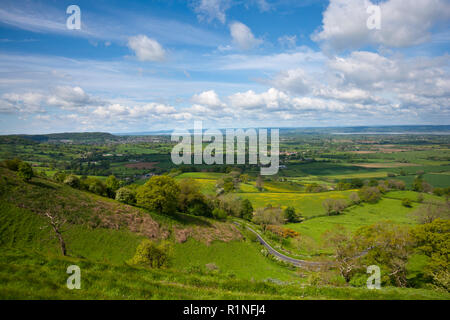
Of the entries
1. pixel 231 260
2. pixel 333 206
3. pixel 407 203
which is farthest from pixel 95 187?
pixel 407 203

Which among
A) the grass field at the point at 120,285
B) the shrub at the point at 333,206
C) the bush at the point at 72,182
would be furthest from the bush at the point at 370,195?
the bush at the point at 72,182

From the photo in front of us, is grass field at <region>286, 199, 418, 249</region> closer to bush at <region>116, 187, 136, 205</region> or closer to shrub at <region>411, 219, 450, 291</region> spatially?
shrub at <region>411, 219, 450, 291</region>

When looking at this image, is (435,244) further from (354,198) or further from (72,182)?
(354,198)

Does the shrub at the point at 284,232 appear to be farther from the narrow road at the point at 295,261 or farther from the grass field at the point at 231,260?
the grass field at the point at 231,260

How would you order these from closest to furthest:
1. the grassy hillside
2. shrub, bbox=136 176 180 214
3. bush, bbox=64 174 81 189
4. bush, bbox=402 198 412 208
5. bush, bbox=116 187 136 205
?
the grassy hillside → shrub, bbox=136 176 180 214 → bush, bbox=116 187 136 205 → bush, bbox=64 174 81 189 → bush, bbox=402 198 412 208

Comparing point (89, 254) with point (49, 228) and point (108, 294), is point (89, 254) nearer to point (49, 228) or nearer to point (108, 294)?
point (49, 228)

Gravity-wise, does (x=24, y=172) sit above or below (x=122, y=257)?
above

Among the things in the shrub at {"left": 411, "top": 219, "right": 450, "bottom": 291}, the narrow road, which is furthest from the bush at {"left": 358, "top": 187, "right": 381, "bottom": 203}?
the shrub at {"left": 411, "top": 219, "right": 450, "bottom": 291}

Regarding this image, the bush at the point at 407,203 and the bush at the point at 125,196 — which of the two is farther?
the bush at the point at 407,203

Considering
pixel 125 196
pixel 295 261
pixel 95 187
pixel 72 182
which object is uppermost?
pixel 72 182
